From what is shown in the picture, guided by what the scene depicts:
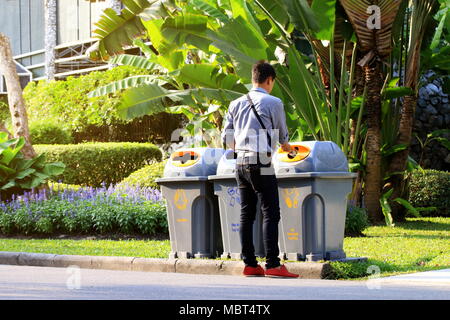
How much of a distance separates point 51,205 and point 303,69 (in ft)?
16.9

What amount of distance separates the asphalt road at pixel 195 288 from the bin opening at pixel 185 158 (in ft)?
4.97

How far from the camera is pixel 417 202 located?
1795 centimetres

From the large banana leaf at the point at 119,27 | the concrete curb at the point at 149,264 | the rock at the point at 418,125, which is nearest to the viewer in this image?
the concrete curb at the point at 149,264

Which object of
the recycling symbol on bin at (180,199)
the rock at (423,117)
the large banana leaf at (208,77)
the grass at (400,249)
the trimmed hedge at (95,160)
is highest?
the large banana leaf at (208,77)

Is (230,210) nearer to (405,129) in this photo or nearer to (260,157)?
(260,157)

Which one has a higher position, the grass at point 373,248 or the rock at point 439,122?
the rock at point 439,122

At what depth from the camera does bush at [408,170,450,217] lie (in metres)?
18.0

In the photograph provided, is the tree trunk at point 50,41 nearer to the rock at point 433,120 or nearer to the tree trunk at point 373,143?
the rock at point 433,120

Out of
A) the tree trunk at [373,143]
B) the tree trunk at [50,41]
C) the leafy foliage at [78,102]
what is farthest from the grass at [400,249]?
the tree trunk at [50,41]

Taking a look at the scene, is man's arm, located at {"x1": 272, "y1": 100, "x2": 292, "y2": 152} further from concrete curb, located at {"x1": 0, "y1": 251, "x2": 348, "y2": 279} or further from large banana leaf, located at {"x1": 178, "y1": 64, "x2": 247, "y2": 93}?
large banana leaf, located at {"x1": 178, "y1": 64, "x2": 247, "y2": 93}

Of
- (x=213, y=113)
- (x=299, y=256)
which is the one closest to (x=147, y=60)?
(x=213, y=113)

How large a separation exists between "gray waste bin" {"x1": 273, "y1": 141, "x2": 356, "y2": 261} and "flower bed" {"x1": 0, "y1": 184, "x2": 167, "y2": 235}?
16.8 feet

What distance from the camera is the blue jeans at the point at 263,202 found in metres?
8.09
